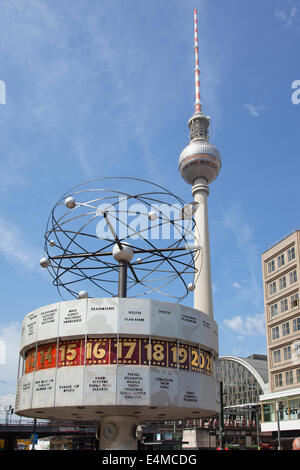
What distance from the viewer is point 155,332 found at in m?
20.9

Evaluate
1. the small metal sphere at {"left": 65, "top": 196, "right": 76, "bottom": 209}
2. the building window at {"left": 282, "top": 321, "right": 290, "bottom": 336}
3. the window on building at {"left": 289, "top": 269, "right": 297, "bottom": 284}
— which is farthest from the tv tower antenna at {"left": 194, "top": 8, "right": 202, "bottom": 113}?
the small metal sphere at {"left": 65, "top": 196, "right": 76, "bottom": 209}

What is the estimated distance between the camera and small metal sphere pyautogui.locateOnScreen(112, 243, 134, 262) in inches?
992

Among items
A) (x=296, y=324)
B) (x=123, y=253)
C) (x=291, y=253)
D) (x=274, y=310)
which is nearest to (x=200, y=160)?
(x=291, y=253)

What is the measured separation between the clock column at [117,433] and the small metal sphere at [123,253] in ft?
27.5

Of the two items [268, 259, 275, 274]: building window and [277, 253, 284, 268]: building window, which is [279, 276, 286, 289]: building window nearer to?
[277, 253, 284, 268]: building window

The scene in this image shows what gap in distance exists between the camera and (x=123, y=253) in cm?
2517

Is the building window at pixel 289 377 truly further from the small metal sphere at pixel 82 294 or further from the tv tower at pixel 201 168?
the small metal sphere at pixel 82 294

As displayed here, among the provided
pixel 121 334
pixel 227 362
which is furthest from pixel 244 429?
pixel 121 334

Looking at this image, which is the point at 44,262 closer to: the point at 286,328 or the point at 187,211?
the point at 187,211

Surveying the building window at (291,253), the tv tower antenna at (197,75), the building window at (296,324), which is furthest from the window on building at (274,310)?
the tv tower antenna at (197,75)

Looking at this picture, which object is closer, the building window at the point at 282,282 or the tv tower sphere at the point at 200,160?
the building window at the point at 282,282

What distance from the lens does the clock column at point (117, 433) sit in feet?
73.9
